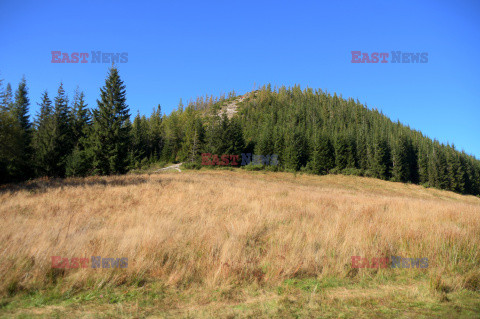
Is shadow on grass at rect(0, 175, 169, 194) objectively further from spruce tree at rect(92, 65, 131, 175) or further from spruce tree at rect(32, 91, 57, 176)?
spruce tree at rect(32, 91, 57, 176)

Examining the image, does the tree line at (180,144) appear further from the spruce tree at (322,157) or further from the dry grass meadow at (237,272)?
the dry grass meadow at (237,272)

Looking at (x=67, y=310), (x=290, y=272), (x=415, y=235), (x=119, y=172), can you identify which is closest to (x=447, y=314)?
(x=290, y=272)

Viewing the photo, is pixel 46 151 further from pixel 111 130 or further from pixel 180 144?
pixel 180 144

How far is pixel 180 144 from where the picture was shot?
249 ft

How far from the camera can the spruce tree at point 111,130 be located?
29219 mm

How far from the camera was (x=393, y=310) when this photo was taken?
9.54 feet

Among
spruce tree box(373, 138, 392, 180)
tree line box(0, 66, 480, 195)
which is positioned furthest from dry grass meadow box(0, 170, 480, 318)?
spruce tree box(373, 138, 392, 180)

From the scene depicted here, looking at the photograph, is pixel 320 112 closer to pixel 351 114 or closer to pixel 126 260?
pixel 351 114

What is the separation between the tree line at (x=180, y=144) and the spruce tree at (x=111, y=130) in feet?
0.42

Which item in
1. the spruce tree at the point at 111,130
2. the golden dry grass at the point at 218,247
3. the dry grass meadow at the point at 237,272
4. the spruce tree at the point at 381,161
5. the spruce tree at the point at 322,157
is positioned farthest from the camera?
the spruce tree at the point at 381,161

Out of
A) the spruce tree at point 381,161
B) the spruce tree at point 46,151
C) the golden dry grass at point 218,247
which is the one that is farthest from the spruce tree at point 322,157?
the spruce tree at point 46,151

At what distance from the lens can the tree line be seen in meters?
29.5

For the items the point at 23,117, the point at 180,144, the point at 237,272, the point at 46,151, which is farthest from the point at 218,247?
the point at 180,144

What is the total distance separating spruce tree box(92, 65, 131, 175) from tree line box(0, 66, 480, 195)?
0.13 metres
